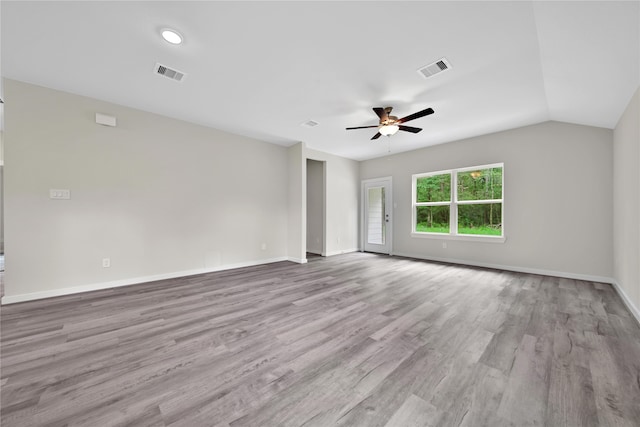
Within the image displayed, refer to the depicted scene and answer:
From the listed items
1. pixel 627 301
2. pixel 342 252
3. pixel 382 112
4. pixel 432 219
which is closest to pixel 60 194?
pixel 382 112

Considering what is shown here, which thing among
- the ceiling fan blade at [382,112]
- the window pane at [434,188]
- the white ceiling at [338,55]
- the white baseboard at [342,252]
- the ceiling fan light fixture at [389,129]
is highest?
the white ceiling at [338,55]

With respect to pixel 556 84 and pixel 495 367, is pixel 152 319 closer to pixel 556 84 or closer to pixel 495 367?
pixel 495 367

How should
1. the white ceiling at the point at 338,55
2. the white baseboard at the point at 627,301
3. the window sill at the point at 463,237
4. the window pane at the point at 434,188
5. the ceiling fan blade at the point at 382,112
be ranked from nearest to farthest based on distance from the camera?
the white ceiling at the point at 338,55 < the white baseboard at the point at 627,301 < the ceiling fan blade at the point at 382,112 < the window sill at the point at 463,237 < the window pane at the point at 434,188

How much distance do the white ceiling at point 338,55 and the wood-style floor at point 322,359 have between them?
2.68 meters

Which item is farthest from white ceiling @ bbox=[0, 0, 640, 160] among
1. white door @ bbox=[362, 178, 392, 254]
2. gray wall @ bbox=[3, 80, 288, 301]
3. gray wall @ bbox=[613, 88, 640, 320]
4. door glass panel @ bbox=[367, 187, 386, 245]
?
door glass panel @ bbox=[367, 187, 386, 245]

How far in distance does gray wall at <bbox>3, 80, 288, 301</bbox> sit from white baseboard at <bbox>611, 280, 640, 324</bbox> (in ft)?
18.3

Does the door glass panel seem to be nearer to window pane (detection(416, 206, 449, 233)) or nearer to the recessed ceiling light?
window pane (detection(416, 206, 449, 233))

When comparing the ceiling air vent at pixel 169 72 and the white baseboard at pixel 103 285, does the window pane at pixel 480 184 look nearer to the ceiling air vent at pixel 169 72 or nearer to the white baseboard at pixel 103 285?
the white baseboard at pixel 103 285

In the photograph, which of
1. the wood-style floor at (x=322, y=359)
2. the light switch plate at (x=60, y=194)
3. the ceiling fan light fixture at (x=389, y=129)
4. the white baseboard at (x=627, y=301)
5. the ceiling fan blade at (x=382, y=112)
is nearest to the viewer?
the wood-style floor at (x=322, y=359)

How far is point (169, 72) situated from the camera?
2893 millimetres

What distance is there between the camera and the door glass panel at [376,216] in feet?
22.4

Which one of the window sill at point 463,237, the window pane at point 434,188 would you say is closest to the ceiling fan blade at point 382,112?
the window pane at point 434,188

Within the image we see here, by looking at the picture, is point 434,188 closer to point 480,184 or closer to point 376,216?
point 480,184

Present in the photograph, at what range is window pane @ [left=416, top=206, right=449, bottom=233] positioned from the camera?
5668mm
